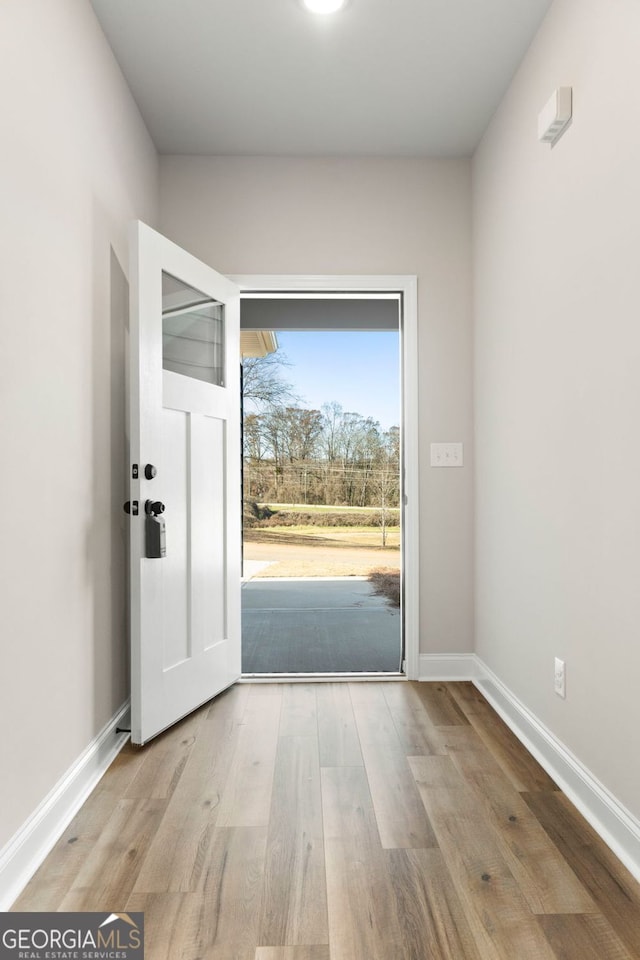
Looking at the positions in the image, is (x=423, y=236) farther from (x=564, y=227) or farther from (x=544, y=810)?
(x=544, y=810)

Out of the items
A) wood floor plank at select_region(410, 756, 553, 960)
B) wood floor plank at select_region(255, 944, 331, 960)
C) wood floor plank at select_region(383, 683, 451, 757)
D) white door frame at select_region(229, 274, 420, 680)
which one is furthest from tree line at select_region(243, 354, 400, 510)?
wood floor plank at select_region(255, 944, 331, 960)

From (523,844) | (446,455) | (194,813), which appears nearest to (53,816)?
(194,813)

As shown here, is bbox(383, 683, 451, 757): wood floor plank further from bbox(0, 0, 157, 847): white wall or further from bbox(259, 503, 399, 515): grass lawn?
bbox(259, 503, 399, 515): grass lawn

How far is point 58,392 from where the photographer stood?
192 centimetres

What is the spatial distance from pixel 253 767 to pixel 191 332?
1829 mm

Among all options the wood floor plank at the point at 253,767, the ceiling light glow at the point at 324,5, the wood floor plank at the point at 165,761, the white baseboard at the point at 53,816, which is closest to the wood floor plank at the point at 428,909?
the wood floor plank at the point at 253,767

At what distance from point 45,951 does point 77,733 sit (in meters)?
0.74

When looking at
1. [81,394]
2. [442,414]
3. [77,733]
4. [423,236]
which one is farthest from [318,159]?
[77,733]

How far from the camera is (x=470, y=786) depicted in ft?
6.89

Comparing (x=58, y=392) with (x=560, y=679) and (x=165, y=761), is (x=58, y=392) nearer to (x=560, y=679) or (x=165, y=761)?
(x=165, y=761)

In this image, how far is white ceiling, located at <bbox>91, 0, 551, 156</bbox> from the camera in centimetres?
229

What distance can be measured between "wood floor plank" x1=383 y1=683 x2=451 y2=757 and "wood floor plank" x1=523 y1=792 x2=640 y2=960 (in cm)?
47

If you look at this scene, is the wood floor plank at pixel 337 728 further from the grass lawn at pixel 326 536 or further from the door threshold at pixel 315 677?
the grass lawn at pixel 326 536

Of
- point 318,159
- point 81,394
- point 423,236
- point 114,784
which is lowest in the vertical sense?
point 114,784
